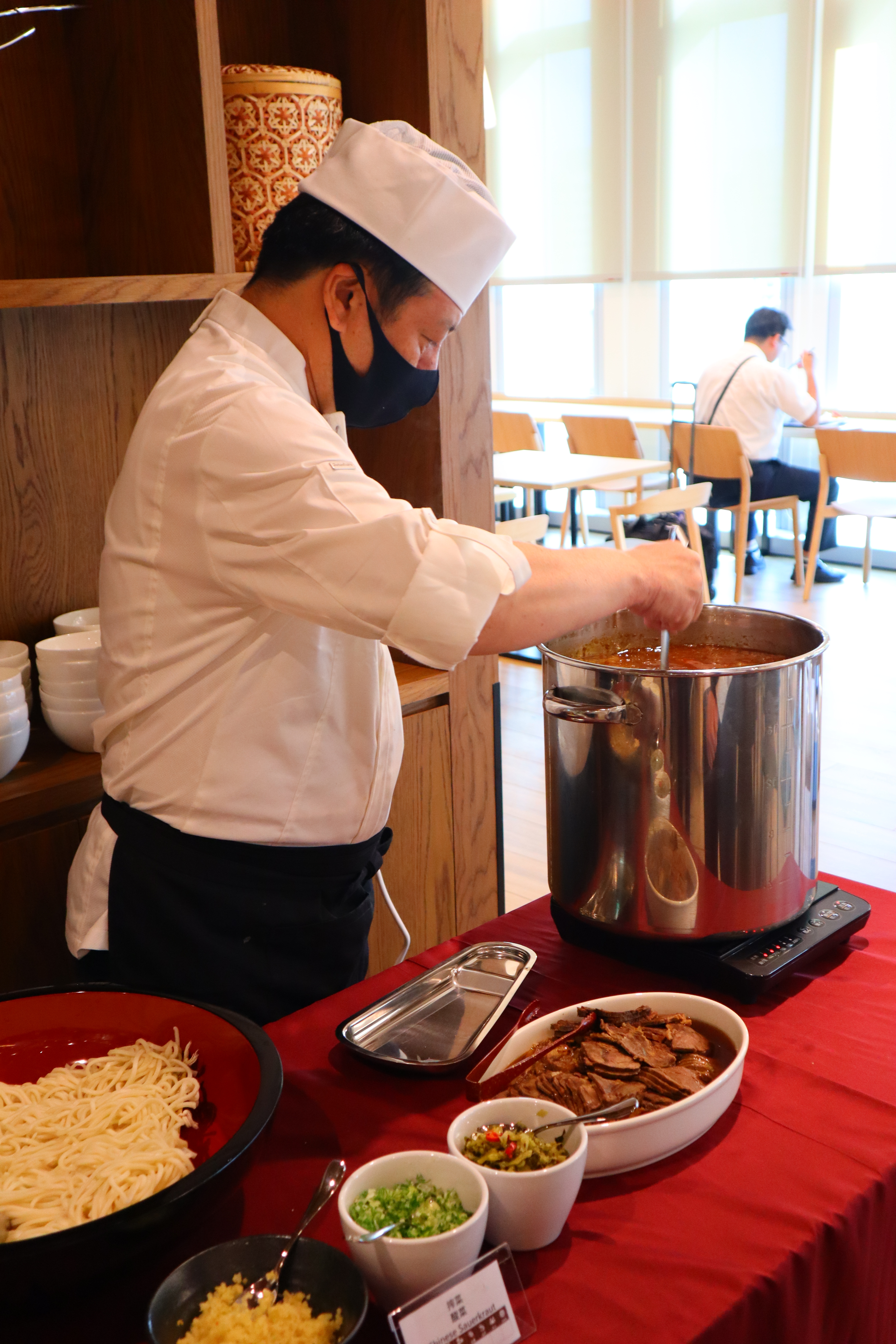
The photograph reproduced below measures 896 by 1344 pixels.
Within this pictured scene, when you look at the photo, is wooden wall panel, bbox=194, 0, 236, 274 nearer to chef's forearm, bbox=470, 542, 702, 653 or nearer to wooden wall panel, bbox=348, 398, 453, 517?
wooden wall panel, bbox=348, 398, 453, 517

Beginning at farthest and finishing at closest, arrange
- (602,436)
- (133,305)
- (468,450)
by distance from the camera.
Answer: (602,436), (468,450), (133,305)

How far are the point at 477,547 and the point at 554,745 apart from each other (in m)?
0.26

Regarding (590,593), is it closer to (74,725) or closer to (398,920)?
(398,920)

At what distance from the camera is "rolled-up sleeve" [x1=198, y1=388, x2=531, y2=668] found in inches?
34.9

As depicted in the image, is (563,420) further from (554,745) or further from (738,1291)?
(738,1291)

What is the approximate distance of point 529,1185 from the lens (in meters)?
0.73

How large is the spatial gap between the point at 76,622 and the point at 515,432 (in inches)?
175

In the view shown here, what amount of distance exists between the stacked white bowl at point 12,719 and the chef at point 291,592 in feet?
0.74

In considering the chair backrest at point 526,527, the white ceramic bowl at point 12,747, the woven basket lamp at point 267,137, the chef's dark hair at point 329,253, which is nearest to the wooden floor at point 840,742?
the chair backrest at point 526,527

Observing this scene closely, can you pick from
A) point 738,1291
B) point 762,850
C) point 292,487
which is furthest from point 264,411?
point 738,1291

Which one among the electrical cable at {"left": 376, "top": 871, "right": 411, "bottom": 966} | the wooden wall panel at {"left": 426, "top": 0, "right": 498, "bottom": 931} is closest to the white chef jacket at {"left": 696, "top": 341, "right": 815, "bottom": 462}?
the wooden wall panel at {"left": 426, "top": 0, "right": 498, "bottom": 931}

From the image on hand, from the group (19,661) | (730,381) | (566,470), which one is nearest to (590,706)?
(19,661)

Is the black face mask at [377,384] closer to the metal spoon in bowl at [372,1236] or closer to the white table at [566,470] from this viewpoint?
the metal spoon in bowl at [372,1236]

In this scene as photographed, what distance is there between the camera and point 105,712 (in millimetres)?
1225
